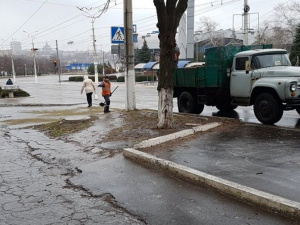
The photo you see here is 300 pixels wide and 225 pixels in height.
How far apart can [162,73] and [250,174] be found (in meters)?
4.64

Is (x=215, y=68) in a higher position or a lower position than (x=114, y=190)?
higher

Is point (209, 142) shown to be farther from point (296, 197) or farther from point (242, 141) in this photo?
point (296, 197)

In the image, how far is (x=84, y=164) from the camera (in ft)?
23.7

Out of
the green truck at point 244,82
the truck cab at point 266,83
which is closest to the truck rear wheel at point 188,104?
the green truck at point 244,82

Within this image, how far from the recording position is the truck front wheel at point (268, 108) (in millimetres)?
9781

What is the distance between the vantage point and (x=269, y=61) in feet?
34.6

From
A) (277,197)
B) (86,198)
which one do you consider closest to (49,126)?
(86,198)

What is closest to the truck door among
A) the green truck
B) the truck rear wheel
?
the green truck

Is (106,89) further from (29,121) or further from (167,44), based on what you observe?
(167,44)

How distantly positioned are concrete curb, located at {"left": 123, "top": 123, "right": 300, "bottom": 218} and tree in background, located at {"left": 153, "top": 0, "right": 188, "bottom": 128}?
2.27 metres

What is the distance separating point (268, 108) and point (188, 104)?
4159 mm

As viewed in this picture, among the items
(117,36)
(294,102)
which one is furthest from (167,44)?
(117,36)

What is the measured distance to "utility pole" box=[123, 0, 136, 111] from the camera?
545 inches

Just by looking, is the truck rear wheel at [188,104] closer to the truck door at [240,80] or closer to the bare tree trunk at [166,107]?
the truck door at [240,80]
